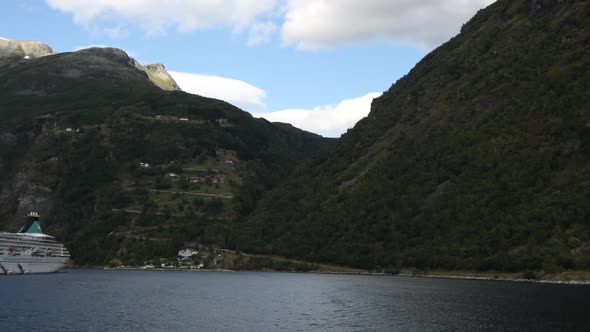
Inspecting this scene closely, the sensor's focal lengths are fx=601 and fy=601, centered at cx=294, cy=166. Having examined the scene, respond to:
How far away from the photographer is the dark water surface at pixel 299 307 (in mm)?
95188

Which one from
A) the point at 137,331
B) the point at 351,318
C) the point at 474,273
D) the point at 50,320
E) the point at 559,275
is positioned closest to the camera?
the point at 137,331

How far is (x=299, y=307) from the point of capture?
123938 mm

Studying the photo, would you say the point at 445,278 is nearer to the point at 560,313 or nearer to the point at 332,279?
the point at 332,279

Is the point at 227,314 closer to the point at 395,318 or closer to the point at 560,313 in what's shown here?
the point at 395,318

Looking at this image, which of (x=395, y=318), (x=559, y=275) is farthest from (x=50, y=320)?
(x=559, y=275)

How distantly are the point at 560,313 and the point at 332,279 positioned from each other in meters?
103

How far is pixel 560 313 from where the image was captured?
101 metres

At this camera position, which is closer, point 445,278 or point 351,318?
point 351,318

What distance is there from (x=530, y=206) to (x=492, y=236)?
15.9 meters

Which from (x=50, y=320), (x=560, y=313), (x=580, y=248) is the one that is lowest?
(x=50, y=320)

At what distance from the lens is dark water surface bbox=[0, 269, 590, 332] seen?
95.2 m

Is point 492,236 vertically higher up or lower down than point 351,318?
higher up

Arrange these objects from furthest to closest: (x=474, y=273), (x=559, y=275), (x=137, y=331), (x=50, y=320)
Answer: (x=474, y=273) < (x=559, y=275) < (x=50, y=320) < (x=137, y=331)

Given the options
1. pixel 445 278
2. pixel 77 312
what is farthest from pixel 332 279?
pixel 77 312
